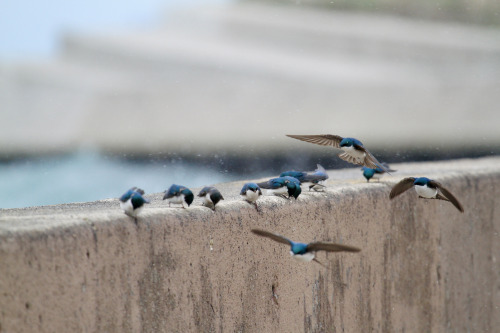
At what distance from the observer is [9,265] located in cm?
225

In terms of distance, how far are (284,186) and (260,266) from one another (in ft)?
1.39

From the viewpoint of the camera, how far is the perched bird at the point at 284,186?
11.1 feet

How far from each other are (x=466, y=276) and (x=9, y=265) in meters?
3.10

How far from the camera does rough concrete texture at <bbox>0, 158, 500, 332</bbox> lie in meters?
2.41

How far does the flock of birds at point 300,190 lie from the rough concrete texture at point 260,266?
6cm

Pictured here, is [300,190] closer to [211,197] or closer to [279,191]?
[279,191]

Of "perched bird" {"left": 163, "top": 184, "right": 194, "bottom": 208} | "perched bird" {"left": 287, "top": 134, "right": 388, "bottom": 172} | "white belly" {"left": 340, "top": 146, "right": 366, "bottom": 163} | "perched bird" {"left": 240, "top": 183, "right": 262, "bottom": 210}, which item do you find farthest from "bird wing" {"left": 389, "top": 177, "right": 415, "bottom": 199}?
"perched bird" {"left": 163, "top": 184, "right": 194, "bottom": 208}

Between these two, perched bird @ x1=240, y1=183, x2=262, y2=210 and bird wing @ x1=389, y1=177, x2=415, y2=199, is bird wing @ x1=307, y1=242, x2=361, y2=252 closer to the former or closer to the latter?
perched bird @ x1=240, y1=183, x2=262, y2=210

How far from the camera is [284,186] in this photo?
3443 mm

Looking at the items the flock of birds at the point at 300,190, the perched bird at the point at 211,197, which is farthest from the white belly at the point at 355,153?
the perched bird at the point at 211,197

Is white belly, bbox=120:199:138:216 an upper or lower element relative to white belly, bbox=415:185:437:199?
lower

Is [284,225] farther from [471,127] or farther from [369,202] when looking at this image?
[471,127]

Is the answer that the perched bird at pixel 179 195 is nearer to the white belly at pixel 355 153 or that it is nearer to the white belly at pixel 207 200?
the white belly at pixel 207 200

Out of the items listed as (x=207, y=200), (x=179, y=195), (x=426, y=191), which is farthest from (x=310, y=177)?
(x=179, y=195)
